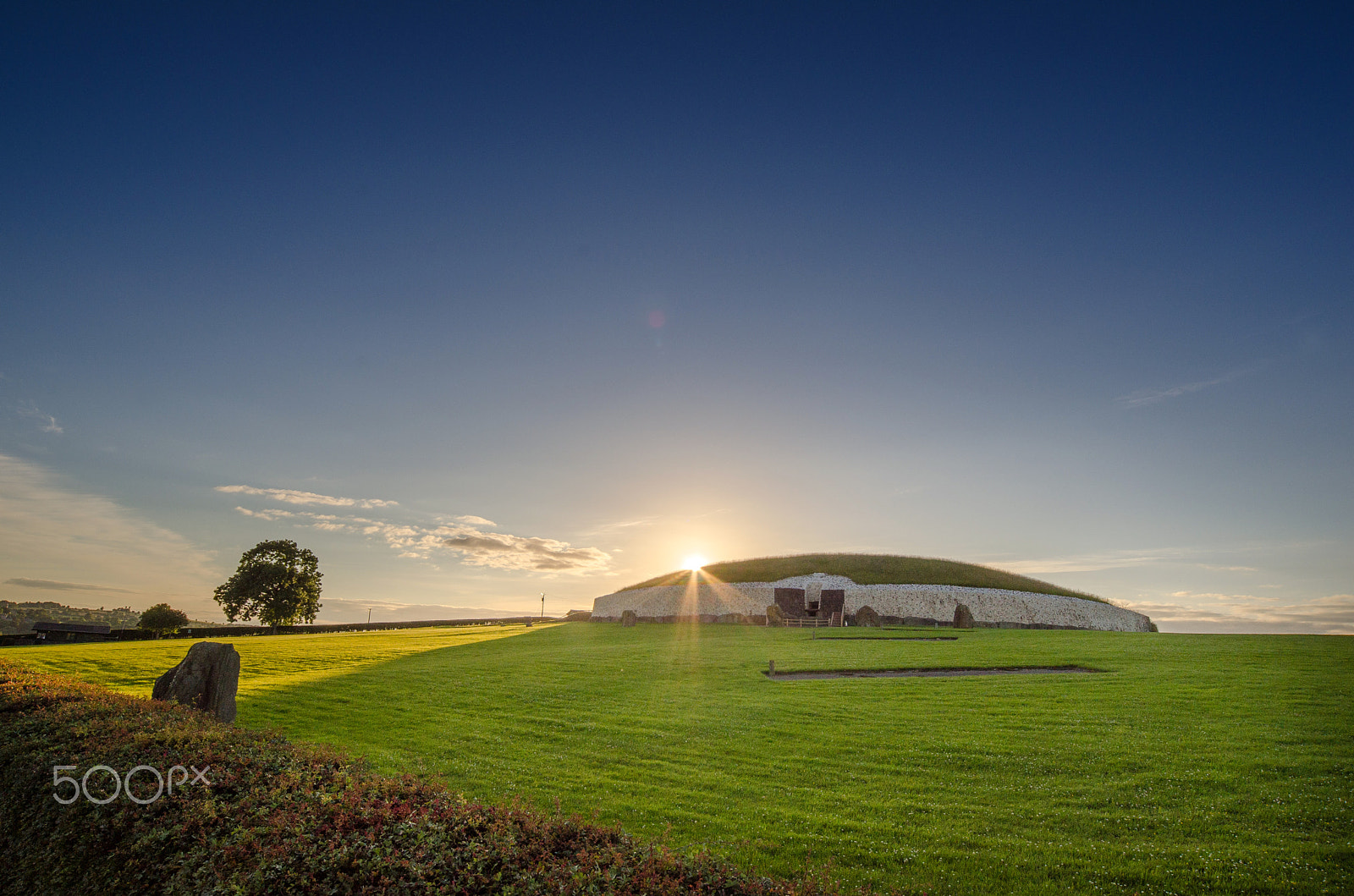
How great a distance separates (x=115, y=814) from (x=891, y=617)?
59.9 m

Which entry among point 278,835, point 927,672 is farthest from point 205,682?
point 927,672

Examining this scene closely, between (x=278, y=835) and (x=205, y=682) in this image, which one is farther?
(x=205, y=682)

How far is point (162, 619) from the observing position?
65.6 metres

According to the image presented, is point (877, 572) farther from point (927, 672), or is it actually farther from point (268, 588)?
point (268, 588)

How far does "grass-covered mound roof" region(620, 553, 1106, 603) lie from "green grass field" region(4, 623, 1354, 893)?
117 ft

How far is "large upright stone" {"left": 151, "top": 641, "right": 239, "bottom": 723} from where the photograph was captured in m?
17.5

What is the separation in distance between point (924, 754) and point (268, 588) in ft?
267

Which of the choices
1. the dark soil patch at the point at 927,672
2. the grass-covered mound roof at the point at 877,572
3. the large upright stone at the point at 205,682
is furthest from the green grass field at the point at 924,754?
the grass-covered mound roof at the point at 877,572

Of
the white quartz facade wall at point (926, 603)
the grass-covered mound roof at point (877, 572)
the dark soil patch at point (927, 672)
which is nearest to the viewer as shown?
the dark soil patch at point (927, 672)

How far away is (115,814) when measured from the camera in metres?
8.47

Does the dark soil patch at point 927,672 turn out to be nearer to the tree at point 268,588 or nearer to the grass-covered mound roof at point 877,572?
the grass-covered mound roof at point 877,572

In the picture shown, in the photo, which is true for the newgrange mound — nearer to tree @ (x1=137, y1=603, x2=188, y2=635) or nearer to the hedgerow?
tree @ (x1=137, y1=603, x2=188, y2=635)

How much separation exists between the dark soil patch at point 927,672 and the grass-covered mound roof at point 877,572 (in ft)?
122

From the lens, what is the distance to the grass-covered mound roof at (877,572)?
69.7m
